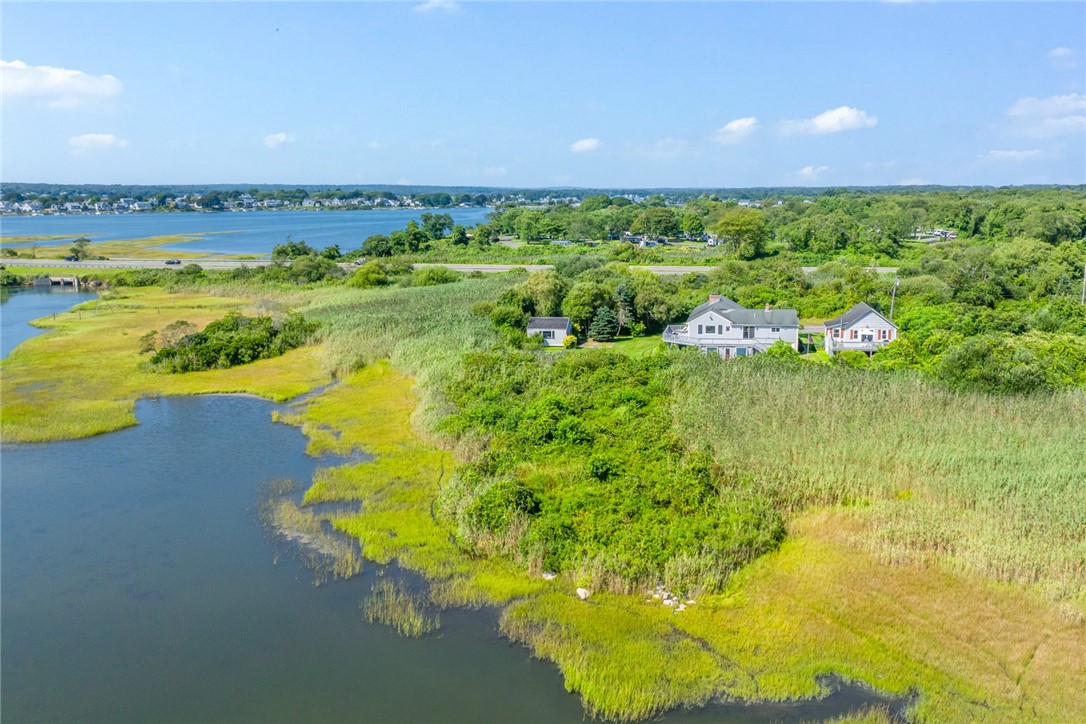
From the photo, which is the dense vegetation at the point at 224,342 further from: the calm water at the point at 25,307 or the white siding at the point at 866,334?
the white siding at the point at 866,334

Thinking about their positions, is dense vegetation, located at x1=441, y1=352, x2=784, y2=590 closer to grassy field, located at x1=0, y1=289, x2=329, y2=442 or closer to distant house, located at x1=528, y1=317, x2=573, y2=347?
distant house, located at x1=528, y1=317, x2=573, y2=347

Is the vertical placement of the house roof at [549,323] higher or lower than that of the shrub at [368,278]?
lower

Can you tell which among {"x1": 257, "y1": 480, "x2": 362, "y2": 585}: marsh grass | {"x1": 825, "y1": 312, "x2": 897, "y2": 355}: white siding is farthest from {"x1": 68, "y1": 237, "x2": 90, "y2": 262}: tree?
{"x1": 825, "y1": 312, "x2": 897, "y2": 355}: white siding

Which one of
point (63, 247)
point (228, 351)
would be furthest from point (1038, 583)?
point (63, 247)

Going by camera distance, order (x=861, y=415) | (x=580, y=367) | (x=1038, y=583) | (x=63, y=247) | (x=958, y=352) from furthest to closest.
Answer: (x=63, y=247) < (x=580, y=367) < (x=958, y=352) < (x=861, y=415) < (x=1038, y=583)

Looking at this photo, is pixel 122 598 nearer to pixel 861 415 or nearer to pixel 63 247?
pixel 861 415

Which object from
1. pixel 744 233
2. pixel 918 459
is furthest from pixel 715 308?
pixel 744 233

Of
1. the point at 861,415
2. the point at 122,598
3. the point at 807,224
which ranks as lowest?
Result: the point at 122,598

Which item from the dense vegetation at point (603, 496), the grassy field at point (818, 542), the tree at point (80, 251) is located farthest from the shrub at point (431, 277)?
the tree at point (80, 251)
